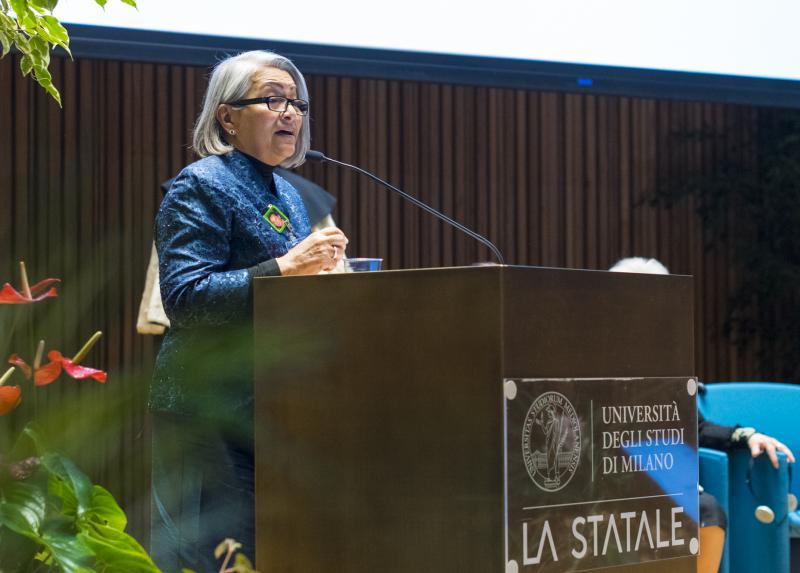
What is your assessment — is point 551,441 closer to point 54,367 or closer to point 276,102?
point 54,367

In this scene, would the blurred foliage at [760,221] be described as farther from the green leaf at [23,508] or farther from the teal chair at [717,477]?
the green leaf at [23,508]

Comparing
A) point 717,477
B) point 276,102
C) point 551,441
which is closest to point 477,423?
point 551,441

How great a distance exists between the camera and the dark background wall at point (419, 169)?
15.9ft

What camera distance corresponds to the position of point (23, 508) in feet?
2.46

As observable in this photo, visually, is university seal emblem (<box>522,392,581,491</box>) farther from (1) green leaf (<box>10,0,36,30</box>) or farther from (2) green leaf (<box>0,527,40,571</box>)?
(1) green leaf (<box>10,0,36,30</box>)

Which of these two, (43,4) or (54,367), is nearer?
(54,367)

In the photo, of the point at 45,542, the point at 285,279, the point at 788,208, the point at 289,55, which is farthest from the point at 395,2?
the point at 788,208

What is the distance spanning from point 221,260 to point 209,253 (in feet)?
0.07

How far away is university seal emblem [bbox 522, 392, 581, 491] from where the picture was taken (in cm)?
105

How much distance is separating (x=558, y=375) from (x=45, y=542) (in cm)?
54

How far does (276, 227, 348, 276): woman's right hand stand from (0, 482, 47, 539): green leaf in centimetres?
73

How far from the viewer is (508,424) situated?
3.38ft

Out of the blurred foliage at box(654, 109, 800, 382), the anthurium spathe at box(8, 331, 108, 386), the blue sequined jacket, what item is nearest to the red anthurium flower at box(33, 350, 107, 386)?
the anthurium spathe at box(8, 331, 108, 386)

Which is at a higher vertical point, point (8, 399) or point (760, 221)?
point (760, 221)
